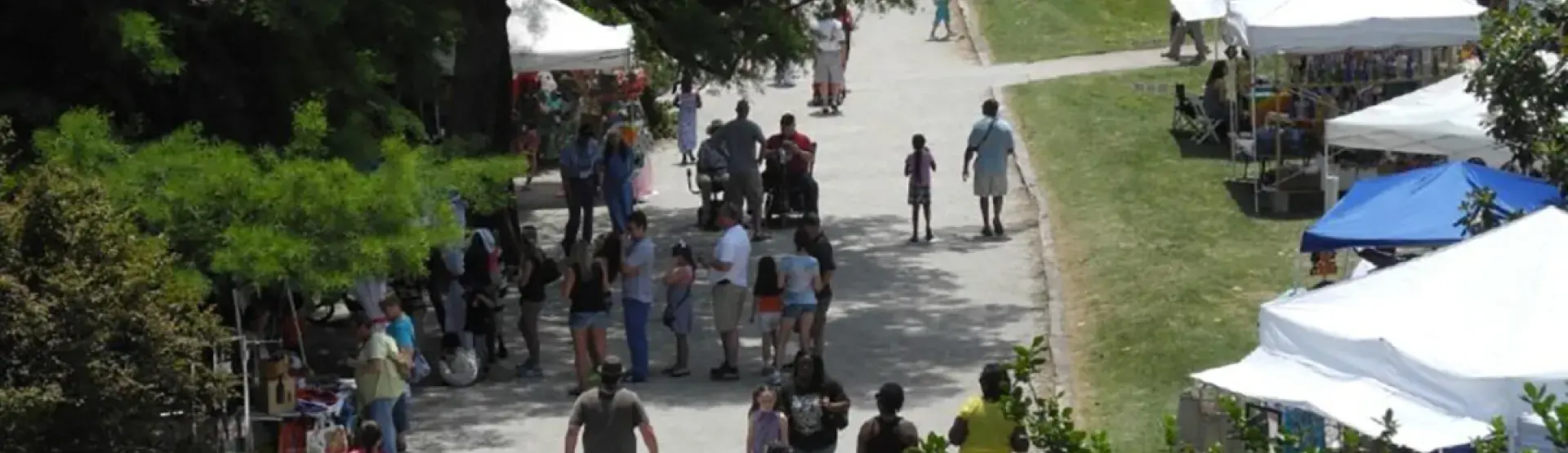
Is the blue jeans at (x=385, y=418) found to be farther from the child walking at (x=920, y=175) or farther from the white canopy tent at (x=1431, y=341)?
the child walking at (x=920, y=175)

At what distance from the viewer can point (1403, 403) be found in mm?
13125

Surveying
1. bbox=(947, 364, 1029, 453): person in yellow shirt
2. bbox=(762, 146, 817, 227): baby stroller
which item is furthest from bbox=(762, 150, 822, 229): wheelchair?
bbox=(947, 364, 1029, 453): person in yellow shirt

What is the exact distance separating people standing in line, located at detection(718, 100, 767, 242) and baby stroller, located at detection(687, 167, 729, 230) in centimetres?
30

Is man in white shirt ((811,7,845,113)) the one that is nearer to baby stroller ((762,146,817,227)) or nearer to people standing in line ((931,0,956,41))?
people standing in line ((931,0,956,41))

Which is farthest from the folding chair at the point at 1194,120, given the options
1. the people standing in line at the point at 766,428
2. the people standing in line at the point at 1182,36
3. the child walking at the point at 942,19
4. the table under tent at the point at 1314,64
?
the people standing in line at the point at 766,428

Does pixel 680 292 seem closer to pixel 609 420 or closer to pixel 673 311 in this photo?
pixel 673 311

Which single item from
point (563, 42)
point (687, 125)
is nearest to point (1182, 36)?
point (687, 125)

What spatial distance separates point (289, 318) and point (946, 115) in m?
16.8

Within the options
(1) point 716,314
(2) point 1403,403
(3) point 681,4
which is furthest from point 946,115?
(2) point 1403,403

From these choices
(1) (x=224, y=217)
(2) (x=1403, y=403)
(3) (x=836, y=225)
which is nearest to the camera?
(2) (x=1403, y=403)

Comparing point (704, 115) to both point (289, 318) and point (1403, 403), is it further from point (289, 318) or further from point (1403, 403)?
point (1403, 403)

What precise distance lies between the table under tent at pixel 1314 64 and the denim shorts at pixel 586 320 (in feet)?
29.1

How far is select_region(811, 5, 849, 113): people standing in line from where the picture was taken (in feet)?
111

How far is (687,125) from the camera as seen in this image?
3067 cm
